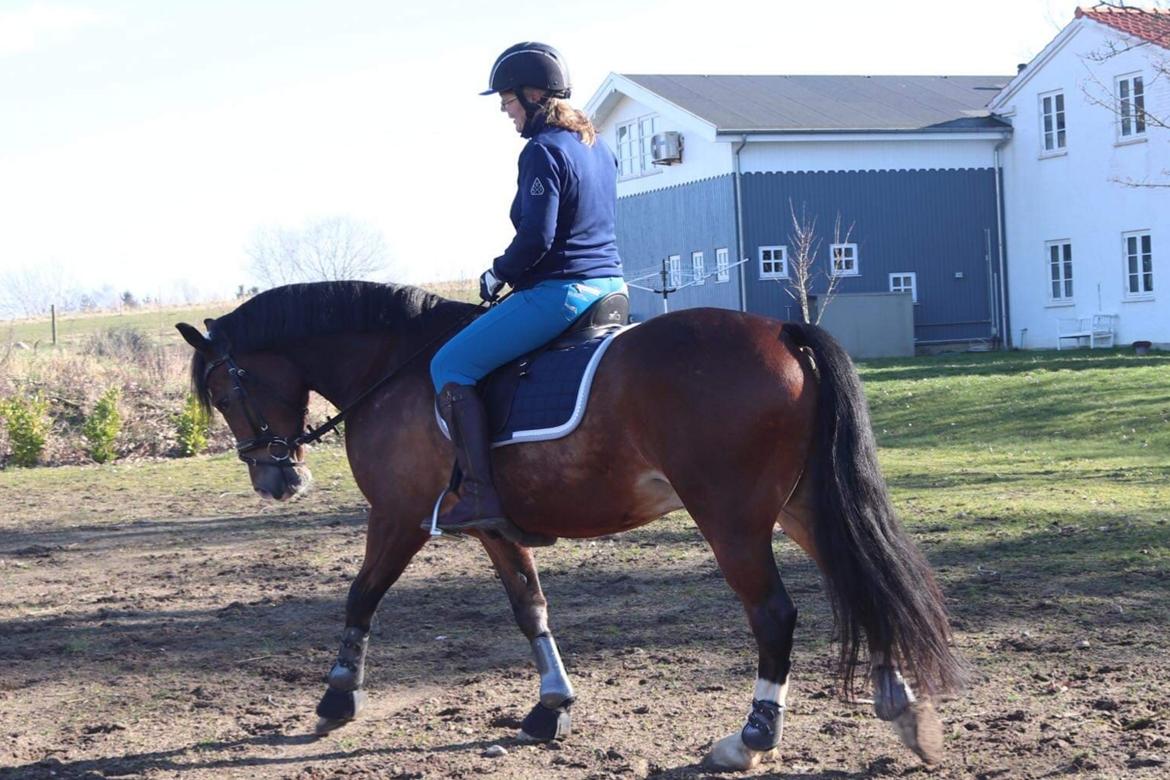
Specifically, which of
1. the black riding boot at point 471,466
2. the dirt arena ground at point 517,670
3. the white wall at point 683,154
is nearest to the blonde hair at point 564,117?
the black riding boot at point 471,466

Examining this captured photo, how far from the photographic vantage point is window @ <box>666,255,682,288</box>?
37.5 metres

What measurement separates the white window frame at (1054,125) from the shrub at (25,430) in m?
27.4

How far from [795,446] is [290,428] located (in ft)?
9.32

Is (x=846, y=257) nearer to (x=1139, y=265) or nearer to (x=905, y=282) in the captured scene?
(x=905, y=282)

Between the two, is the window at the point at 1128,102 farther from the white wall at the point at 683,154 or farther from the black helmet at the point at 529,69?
the black helmet at the point at 529,69

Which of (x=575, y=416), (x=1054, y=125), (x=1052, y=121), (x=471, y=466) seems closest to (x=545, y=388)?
(x=575, y=416)

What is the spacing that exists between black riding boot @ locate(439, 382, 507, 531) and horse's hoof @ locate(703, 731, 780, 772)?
1.34 m

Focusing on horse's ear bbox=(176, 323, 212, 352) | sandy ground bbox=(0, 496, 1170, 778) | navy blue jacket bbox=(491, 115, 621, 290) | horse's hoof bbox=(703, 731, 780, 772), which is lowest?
sandy ground bbox=(0, 496, 1170, 778)

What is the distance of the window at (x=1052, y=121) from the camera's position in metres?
34.9

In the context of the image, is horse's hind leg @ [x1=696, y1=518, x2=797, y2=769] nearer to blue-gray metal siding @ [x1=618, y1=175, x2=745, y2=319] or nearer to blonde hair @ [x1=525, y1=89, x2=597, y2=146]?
blonde hair @ [x1=525, y1=89, x2=597, y2=146]

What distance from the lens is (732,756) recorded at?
490 centimetres

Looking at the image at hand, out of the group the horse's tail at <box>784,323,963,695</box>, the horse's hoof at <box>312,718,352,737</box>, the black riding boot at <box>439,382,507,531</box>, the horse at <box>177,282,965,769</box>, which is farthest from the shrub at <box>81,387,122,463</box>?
the horse's tail at <box>784,323,963,695</box>

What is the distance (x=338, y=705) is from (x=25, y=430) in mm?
15994

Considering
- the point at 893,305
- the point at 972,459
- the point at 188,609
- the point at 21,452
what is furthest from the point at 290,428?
the point at 893,305
